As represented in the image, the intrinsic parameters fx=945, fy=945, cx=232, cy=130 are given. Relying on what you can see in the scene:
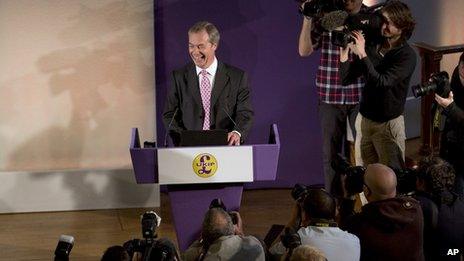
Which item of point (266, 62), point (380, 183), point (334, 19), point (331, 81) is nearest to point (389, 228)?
point (380, 183)

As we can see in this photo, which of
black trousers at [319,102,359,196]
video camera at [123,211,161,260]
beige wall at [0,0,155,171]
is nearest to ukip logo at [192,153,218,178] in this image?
video camera at [123,211,161,260]

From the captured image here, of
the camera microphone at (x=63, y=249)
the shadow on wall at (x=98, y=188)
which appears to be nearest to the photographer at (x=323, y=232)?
the camera microphone at (x=63, y=249)

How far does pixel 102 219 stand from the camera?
6746 millimetres

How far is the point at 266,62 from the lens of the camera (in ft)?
23.7

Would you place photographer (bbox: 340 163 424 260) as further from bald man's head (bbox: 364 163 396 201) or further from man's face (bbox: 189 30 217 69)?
man's face (bbox: 189 30 217 69)

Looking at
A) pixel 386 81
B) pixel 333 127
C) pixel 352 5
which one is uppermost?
pixel 352 5

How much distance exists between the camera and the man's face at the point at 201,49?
214 inches

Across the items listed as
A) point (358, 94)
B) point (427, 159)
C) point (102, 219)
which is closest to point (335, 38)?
point (358, 94)

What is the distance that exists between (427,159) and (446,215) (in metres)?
0.30

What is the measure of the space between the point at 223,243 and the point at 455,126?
6.44ft

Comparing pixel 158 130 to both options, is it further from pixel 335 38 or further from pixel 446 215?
pixel 446 215

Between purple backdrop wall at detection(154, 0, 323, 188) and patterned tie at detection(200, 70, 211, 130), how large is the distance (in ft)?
4.95

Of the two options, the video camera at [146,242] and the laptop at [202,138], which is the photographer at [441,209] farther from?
the video camera at [146,242]

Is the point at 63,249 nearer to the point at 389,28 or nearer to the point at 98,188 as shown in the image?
A: the point at 389,28
